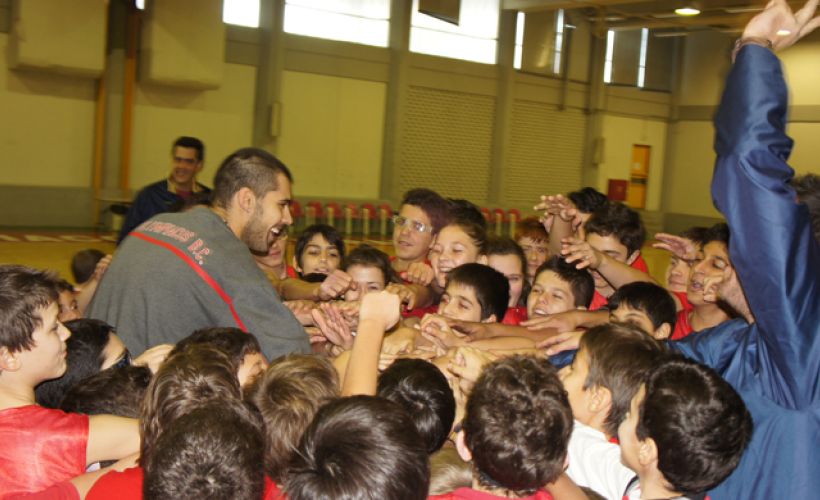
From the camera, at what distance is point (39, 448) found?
87.1 inches

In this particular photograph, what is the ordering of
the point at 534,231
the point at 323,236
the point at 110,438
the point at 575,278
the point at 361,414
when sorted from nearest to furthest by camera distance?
the point at 361,414 → the point at 110,438 → the point at 575,278 → the point at 323,236 → the point at 534,231

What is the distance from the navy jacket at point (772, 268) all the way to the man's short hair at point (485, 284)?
6.43ft

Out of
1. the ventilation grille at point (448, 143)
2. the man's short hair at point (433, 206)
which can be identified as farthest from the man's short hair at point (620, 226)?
the ventilation grille at point (448, 143)

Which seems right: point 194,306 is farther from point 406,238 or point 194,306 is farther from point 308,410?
point 406,238

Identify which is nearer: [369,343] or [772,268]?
[772,268]

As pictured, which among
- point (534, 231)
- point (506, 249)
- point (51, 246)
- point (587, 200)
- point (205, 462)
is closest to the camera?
point (205, 462)

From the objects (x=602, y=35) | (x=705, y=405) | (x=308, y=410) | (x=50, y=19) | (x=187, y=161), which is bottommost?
(x=308, y=410)

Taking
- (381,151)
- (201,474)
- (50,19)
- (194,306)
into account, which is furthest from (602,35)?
(201,474)

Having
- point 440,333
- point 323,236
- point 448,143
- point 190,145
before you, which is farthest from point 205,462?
point 448,143

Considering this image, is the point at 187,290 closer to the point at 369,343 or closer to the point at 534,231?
the point at 369,343

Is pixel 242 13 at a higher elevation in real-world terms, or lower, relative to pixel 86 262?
higher

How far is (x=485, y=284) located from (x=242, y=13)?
45.2 feet

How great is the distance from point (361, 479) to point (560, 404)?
22.5 inches

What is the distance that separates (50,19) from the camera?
528 inches
